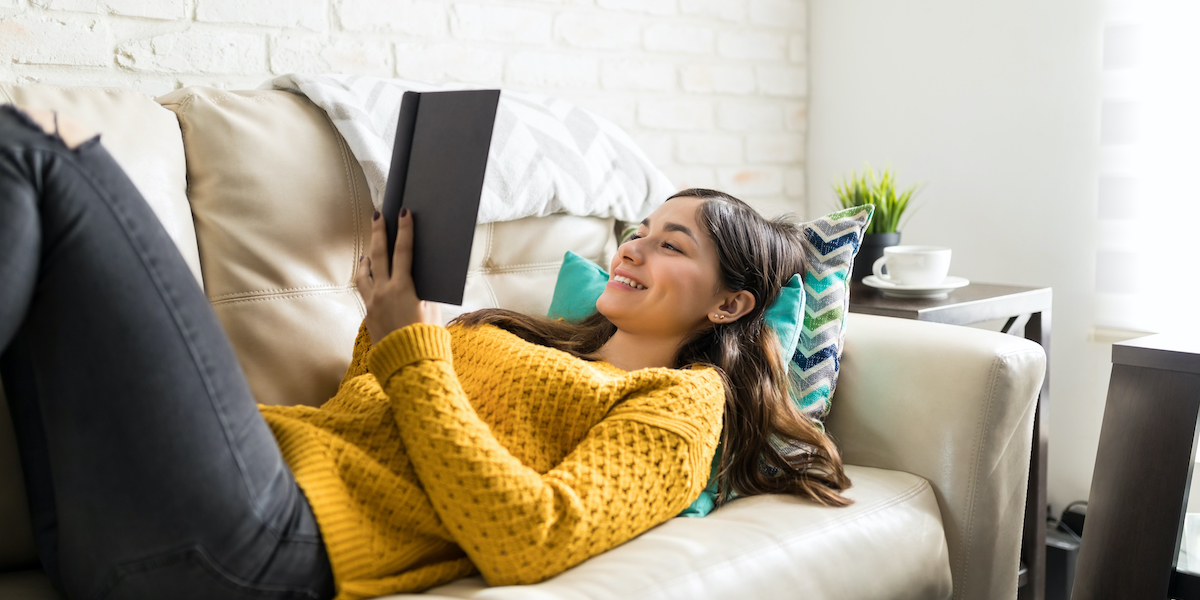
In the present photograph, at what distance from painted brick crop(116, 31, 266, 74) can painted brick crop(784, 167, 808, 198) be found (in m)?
1.46

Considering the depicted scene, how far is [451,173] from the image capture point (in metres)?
1.06

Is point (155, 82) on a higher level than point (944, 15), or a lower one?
lower

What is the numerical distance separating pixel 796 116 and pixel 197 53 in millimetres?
1597

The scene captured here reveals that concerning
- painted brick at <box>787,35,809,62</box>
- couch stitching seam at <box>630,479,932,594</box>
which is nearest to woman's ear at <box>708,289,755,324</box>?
couch stitching seam at <box>630,479,932,594</box>

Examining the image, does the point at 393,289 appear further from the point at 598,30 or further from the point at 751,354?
the point at 598,30

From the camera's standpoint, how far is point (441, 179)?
1063mm

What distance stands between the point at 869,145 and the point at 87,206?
204cm

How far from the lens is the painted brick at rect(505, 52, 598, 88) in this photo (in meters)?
Result: 1.94

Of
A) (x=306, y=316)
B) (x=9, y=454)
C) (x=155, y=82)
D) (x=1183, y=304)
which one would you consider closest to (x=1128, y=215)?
(x=1183, y=304)

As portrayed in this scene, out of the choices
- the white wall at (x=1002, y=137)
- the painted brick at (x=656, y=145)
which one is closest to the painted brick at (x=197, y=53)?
the painted brick at (x=656, y=145)

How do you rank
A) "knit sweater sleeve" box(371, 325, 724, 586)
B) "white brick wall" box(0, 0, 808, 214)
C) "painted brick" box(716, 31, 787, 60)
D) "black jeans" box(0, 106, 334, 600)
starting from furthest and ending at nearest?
1. "painted brick" box(716, 31, 787, 60)
2. "white brick wall" box(0, 0, 808, 214)
3. "knit sweater sleeve" box(371, 325, 724, 586)
4. "black jeans" box(0, 106, 334, 600)

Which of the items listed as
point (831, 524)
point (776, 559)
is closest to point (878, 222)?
point (831, 524)

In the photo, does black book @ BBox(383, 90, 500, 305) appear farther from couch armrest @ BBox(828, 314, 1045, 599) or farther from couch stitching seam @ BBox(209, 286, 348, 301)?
couch armrest @ BBox(828, 314, 1045, 599)

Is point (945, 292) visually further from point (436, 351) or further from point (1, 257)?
→ point (1, 257)
